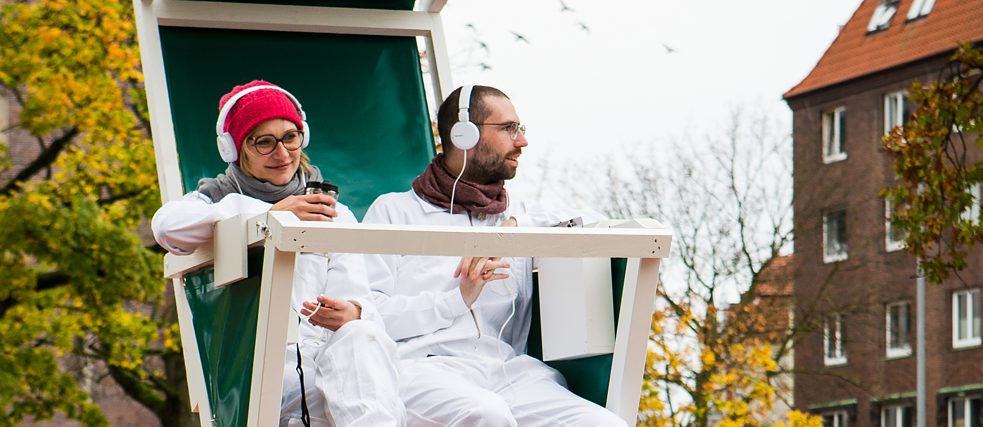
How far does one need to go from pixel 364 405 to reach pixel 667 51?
653cm

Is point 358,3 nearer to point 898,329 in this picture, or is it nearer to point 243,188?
point 243,188

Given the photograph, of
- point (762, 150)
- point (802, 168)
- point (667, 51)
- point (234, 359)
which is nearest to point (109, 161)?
point (667, 51)

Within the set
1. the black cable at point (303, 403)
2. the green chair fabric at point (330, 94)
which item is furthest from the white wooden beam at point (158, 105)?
the black cable at point (303, 403)

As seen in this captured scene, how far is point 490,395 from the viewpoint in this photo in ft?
17.8

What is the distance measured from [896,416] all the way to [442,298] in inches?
1569

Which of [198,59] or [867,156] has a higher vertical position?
[198,59]

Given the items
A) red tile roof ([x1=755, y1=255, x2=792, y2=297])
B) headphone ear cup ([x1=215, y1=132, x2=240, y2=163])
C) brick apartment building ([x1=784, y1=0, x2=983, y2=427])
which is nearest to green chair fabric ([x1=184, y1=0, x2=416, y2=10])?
headphone ear cup ([x1=215, y1=132, x2=240, y2=163])

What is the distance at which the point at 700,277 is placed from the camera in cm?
2903

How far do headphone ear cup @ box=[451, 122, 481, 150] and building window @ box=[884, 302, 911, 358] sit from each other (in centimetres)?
3854

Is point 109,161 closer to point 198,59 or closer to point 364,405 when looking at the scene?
point 198,59

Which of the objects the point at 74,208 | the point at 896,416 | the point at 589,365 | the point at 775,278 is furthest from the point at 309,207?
the point at 896,416

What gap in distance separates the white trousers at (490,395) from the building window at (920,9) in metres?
41.3

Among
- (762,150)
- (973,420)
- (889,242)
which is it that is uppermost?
(762,150)

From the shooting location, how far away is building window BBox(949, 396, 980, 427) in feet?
137
